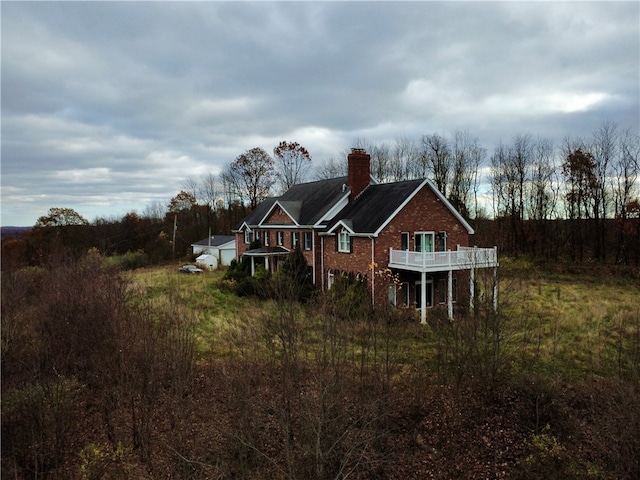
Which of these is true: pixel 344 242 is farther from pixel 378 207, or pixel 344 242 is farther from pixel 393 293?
pixel 393 293

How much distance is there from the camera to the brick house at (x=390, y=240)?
20641 mm

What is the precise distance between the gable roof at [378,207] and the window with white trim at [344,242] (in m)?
0.55

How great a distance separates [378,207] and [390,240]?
219 cm

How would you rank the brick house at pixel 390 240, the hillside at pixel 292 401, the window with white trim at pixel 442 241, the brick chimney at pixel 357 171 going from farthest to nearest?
the brick chimney at pixel 357 171
the window with white trim at pixel 442 241
the brick house at pixel 390 240
the hillside at pixel 292 401

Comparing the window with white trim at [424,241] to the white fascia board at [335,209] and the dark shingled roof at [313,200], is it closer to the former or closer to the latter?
the white fascia board at [335,209]

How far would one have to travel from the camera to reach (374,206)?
23.3m

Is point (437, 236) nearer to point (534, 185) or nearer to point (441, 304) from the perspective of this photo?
point (441, 304)

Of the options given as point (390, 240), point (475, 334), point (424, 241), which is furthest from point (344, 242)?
point (475, 334)

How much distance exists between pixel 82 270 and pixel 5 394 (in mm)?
7358

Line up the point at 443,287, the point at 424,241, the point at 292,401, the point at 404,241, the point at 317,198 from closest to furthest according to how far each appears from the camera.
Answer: the point at 292,401 → the point at 404,241 → the point at 424,241 → the point at 443,287 → the point at 317,198

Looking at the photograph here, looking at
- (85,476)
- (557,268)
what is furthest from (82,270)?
(557,268)

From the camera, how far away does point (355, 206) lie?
82.1ft

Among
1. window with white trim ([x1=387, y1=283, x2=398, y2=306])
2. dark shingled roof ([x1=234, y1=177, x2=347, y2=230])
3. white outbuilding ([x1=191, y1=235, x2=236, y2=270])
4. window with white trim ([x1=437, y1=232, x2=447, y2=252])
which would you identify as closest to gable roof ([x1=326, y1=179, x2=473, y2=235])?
dark shingled roof ([x1=234, y1=177, x2=347, y2=230])

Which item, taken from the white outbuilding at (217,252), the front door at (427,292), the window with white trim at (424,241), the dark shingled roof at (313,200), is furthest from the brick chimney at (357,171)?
the white outbuilding at (217,252)
